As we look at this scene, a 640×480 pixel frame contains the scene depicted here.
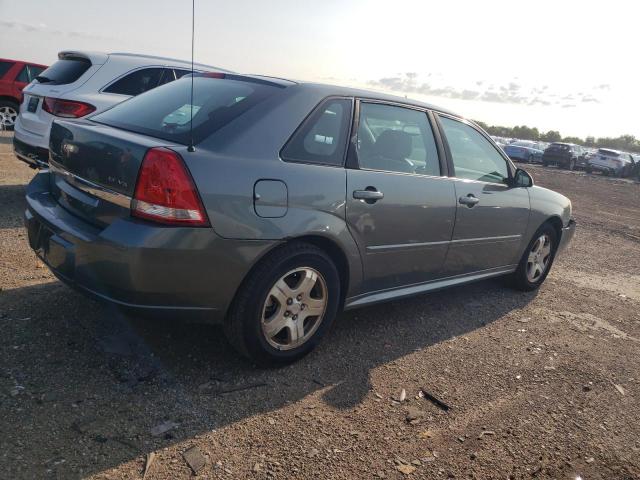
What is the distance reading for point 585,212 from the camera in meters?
13.0

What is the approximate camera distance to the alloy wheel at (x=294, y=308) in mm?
3168

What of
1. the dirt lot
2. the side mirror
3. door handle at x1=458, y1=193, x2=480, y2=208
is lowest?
the dirt lot

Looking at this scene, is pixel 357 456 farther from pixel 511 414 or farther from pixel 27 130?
pixel 27 130

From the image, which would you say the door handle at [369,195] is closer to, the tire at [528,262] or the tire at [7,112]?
the tire at [528,262]

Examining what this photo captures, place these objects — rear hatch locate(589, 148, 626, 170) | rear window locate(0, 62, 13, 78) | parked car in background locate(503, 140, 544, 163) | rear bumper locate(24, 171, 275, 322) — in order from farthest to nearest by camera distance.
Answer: parked car in background locate(503, 140, 544, 163), rear hatch locate(589, 148, 626, 170), rear window locate(0, 62, 13, 78), rear bumper locate(24, 171, 275, 322)

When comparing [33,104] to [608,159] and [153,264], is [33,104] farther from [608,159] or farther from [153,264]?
[608,159]

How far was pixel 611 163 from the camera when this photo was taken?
3062 centimetres

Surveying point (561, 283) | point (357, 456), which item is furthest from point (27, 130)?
point (561, 283)

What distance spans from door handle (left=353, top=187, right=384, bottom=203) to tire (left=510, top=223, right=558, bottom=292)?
2421 mm

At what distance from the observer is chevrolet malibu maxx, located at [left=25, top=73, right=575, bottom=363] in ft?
8.95

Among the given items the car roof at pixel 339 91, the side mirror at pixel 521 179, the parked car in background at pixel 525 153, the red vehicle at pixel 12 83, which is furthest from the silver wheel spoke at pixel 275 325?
the parked car in background at pixel 525 153

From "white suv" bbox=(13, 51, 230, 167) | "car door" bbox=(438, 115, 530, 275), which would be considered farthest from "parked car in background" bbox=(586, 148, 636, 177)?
"white suv" bbox=(13, 51, 230, 167)

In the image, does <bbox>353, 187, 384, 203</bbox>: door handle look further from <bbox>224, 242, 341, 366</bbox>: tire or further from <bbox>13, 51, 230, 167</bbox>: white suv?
<bbox>13, 51, 230, 167</bbox>: white suv

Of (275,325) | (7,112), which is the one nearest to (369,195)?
(275,325)
